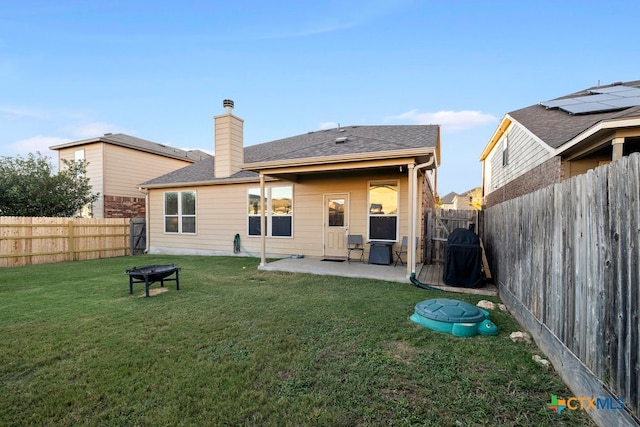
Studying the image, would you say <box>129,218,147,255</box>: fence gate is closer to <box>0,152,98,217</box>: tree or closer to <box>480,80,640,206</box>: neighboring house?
<box>0,152,98,217</box>: tree

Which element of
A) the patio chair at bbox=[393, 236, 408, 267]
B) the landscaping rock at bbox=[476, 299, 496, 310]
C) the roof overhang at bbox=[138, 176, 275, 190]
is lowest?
the landscaping rock at bbox=[476, 299, 496, 310]

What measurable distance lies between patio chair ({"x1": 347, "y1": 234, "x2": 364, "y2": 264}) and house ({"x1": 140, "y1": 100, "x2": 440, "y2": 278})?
0.81ft

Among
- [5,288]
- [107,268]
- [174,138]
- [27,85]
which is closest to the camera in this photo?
[5,288]

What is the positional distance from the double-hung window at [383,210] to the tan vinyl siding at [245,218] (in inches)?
6.0

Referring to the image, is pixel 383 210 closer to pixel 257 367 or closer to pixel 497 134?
pixel 257 367

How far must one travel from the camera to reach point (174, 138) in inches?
734

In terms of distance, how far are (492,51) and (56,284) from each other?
14.0 meters

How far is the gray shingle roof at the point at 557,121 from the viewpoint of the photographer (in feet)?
20.0

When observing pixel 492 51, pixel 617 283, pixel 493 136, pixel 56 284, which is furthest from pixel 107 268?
pixel 493 136

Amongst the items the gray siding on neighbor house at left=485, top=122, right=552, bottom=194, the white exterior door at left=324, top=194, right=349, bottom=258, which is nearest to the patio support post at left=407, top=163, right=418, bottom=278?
the white exterior door at left=324, top=194, right=349, bottom=258

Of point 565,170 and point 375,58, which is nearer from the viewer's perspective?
point 565,170

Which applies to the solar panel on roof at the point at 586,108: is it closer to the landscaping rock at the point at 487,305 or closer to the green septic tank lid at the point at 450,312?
the landscaping rock at the point at 487,305

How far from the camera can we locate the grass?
213 cm

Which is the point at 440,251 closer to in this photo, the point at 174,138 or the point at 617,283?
the point at 617,283
